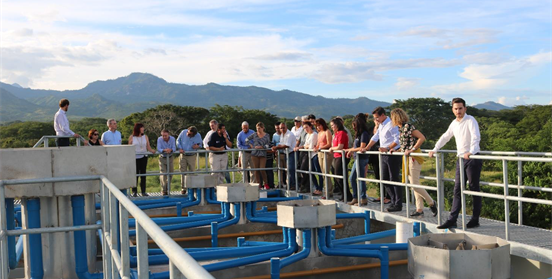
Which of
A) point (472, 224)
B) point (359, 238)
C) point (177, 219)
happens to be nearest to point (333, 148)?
point (359, 238)

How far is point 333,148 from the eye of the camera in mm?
11367

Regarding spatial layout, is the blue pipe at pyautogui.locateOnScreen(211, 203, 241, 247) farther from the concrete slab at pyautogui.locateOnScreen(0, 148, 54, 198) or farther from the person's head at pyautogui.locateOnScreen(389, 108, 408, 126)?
the concrete slab at pyautogui.locateOnScreen(0, 148, 54, 198)

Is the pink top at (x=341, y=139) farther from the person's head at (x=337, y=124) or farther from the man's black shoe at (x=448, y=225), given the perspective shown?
the man's black shoe at (x=448, y=225)

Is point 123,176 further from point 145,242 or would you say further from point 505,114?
point 505,114

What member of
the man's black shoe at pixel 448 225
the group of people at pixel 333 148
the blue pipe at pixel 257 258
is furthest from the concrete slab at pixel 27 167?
the man's black shoe at pixel 448 225

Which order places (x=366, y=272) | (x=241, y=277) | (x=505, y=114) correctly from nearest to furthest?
(x=241, y=277) < (x=366, y=272) < (x=505, y=114)

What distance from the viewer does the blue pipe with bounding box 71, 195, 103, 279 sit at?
263 inches

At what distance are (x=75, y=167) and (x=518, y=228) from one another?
19.4ft

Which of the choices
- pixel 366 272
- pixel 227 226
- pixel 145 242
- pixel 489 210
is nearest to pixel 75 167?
pixel 145 242

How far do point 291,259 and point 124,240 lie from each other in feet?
12.4

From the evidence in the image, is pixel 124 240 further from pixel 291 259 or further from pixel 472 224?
pixel 472 224

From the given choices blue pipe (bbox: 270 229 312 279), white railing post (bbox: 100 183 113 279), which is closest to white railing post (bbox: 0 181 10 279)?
white railing post (bbox: 100 183 113 279)

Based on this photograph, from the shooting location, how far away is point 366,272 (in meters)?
8.30

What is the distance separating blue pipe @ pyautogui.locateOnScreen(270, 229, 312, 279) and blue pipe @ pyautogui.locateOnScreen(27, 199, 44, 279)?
2626 millimetres
